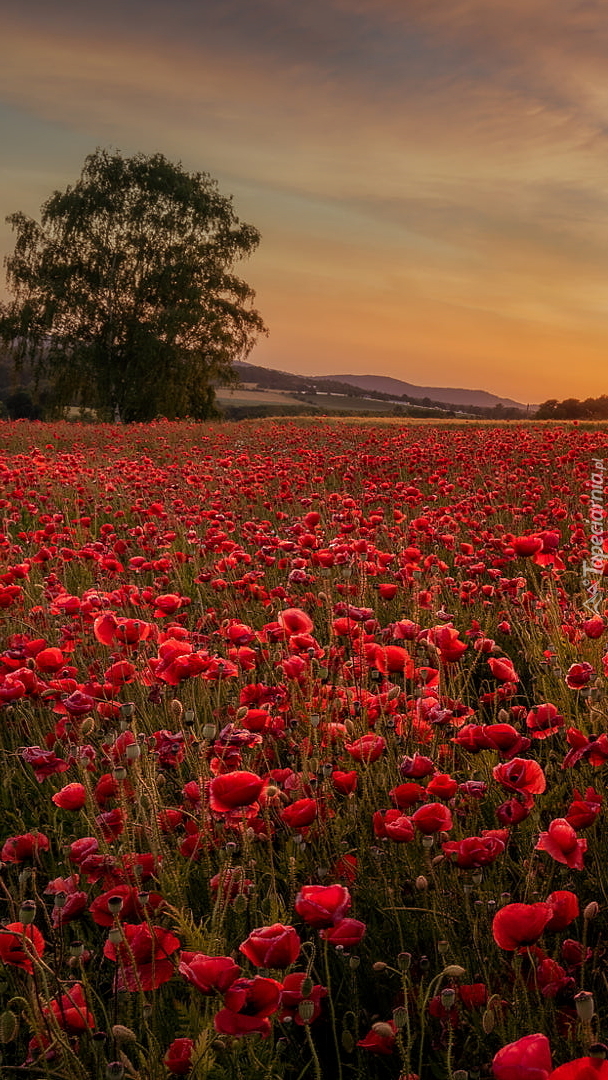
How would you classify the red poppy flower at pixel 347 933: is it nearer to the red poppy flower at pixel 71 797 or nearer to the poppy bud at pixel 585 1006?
the poppy bud at pixel 585 1006

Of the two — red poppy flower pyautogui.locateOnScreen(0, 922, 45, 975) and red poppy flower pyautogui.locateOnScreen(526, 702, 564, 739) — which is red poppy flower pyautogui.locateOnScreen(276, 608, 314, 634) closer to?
red poppy flower pyautogui.locateOnScreen(526, 702, 564, 739)

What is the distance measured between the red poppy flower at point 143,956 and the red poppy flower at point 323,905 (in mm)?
350

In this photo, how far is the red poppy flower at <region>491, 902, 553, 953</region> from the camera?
1297 mm

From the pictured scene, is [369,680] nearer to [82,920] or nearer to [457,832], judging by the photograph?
[457,832]

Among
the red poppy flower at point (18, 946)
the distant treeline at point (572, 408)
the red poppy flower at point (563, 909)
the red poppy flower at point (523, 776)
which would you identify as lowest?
the red poppy flower at point (18, 946)

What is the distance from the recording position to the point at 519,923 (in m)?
1.30

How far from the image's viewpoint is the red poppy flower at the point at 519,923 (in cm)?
130

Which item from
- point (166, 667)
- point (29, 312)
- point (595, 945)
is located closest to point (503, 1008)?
point (595, 945)

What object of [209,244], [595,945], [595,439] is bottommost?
[595,945]

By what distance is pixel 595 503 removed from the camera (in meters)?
7.46

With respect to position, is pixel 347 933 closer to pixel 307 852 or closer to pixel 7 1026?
pixel 7 1026

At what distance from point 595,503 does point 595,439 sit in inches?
164

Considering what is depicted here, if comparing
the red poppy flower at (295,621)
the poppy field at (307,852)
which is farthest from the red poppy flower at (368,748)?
the red poppy flower at (295,621)

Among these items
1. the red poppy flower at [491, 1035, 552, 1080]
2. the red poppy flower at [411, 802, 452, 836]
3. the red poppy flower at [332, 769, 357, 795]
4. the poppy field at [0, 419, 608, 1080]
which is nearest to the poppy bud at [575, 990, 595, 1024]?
the poppy field at [0, 419, 608, 1080]
